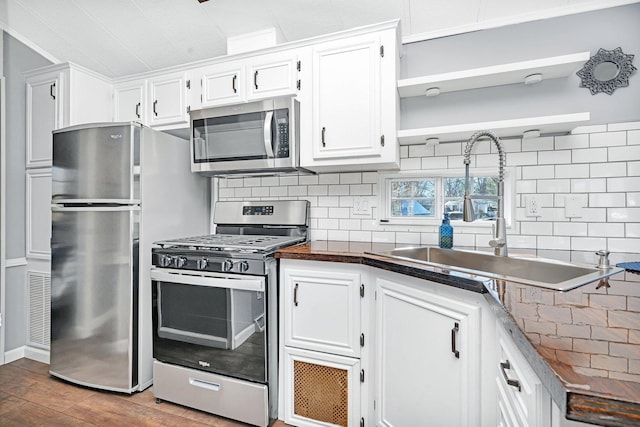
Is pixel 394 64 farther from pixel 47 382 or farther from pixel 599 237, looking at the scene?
pixel 47 382

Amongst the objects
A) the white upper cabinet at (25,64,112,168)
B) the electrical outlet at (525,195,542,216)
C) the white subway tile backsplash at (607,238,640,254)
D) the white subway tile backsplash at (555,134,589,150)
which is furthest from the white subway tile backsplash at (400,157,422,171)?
the white upper cabinet at (25,64,112,168)

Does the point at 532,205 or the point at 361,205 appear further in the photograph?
the point at 361,205

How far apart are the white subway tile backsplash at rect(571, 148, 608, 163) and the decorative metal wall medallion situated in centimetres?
33

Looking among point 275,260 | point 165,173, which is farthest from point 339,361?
point 165,173

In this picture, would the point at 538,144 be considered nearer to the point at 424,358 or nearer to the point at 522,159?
the point at 522,159

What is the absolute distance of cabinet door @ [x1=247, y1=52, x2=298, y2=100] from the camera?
2105 millimetres

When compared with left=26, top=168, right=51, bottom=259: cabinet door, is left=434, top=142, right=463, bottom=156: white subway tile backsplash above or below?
above

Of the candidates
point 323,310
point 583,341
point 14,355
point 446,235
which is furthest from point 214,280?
point 14,355

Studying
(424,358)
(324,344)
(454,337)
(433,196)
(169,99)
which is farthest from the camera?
(169,99)

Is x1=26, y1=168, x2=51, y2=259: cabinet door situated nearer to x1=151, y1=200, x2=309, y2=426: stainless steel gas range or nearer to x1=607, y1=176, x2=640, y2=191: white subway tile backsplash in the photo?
x1=151, y1=200, x2=309, y2=426: stainless steel gas range

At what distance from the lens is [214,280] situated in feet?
5.89

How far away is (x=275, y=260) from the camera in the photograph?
5.87 ft

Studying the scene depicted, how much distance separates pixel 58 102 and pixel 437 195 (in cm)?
288

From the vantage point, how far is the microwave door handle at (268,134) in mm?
2027
